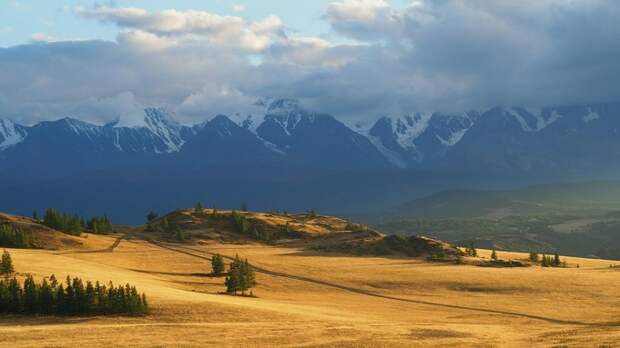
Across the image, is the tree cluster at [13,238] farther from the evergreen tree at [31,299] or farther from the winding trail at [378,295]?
the evergreen tree at [31,299]

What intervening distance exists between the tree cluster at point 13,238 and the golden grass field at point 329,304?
5783mm

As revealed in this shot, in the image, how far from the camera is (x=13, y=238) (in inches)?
4011

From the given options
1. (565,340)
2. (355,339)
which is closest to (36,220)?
(355,339)

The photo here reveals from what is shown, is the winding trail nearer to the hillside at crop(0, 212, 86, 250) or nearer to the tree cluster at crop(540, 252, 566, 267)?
the hillside at crop(0, 212, 86, 250)

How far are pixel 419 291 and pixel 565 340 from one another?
34490 mm

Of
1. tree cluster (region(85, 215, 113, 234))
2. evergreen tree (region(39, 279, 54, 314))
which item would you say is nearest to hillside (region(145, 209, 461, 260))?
tree cluster (region(85, 215, 113, 234))

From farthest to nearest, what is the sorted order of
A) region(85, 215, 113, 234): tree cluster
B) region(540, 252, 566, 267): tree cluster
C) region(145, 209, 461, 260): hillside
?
region(85, 215, 113, 234): tree cluster
region(145, 209, 461, 260): hillside
region(540, 252, 566, 267): tree cluster

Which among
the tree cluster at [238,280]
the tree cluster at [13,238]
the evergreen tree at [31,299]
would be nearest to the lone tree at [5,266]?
the evergreen tree at [31,299]

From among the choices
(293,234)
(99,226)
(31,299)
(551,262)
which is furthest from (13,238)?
(551,262)

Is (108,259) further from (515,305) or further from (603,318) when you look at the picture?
(603,318)

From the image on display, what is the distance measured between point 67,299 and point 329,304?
78.6 feet

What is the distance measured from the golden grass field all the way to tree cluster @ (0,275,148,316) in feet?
5.70

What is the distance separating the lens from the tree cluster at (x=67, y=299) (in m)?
60.3

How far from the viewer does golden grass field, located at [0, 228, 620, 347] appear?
165 ft
